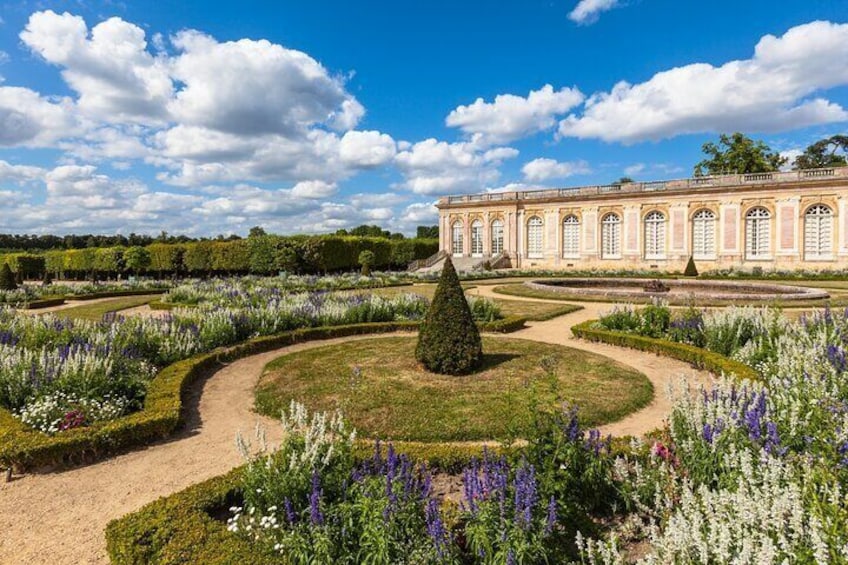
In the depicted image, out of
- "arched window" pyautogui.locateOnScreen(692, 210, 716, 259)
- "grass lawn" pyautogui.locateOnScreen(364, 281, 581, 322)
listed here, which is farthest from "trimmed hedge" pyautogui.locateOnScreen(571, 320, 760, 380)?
"arched window" pyautogui.locateOnScreen(692, 210, 716, 259)

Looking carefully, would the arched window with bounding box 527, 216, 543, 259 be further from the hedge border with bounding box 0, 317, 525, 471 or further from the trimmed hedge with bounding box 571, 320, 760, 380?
the hedge border with bounding box 0, 317, 525, 471

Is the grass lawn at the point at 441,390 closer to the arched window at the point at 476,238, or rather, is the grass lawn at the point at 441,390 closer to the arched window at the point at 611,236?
the arched window at the point at 611,236

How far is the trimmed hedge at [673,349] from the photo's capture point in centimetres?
662

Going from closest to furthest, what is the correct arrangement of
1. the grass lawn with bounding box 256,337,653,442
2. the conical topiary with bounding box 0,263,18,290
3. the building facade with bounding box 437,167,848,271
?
the grass lawn with bounding box 256,337,653,442, the conical topiary with bounding box 0,263,18,290, the building facade with bounding box 437,167,848,271

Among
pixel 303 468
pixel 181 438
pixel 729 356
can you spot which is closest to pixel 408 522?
pixel 303 468

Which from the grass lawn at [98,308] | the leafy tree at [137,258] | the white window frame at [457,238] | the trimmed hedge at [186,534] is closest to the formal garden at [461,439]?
the trimmed hedge at [186,534]

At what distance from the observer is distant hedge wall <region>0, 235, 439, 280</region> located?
32.4 metres

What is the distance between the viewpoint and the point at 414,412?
5727 mm

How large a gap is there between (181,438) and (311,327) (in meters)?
5.78

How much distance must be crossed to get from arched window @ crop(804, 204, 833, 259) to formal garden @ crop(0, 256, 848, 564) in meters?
28.2

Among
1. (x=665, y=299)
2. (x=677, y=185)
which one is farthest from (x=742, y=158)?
(x=665, y=299)

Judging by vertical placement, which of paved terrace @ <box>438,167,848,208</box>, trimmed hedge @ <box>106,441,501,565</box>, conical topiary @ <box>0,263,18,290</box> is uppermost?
paved terrace @ <box>438,167,848,208</box>

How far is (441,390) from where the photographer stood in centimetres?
653

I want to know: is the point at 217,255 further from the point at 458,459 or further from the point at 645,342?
the point at 458,459
